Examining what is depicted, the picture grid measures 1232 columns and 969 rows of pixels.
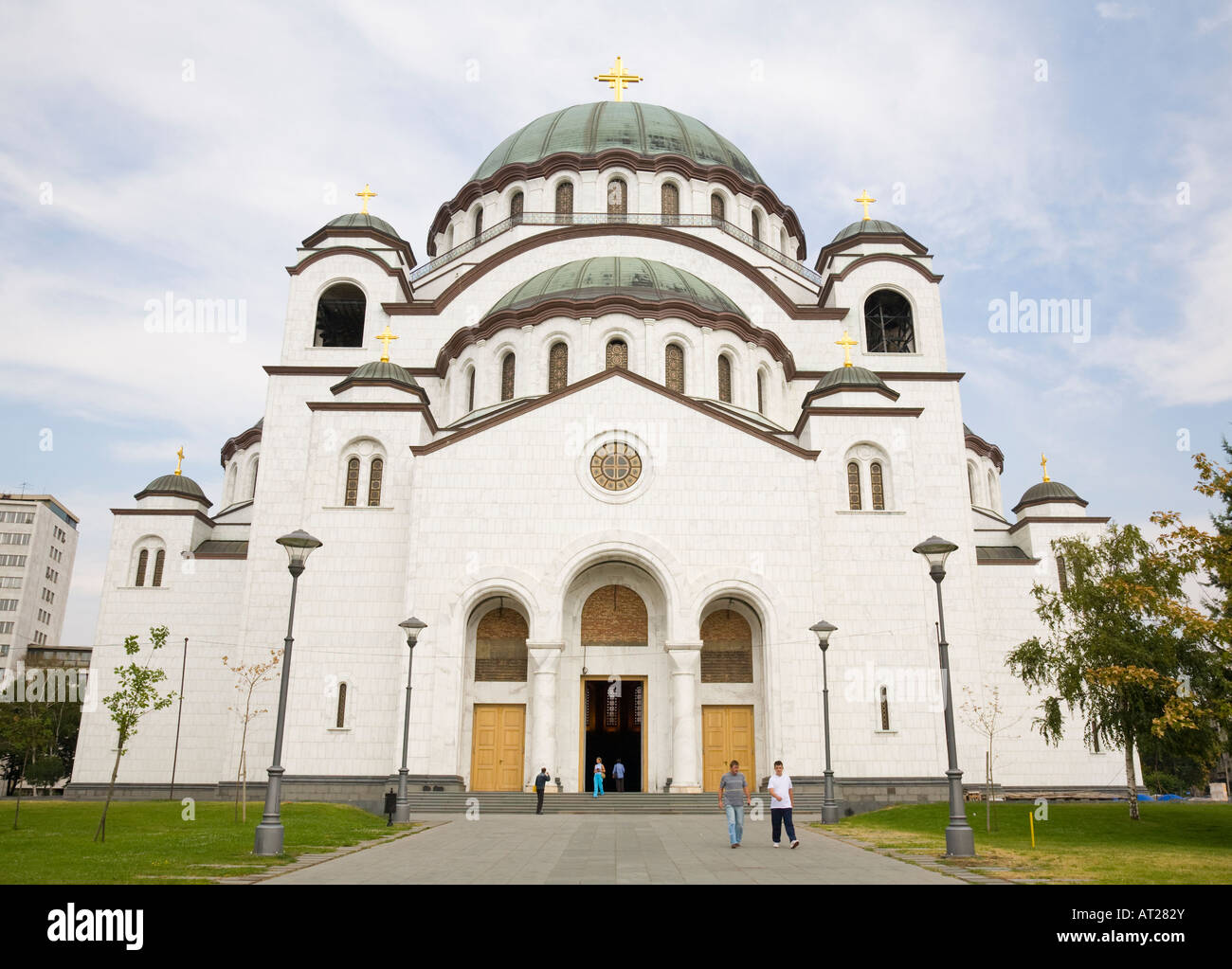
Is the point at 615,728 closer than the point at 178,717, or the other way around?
the point at 615,728

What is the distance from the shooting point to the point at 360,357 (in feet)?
110

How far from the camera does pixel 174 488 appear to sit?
35031 millimetres

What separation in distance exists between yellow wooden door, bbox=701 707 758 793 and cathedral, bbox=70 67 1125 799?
0.25 ft

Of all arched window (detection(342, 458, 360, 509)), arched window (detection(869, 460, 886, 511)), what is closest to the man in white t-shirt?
arched window (detection(869, 460, 886, 511))

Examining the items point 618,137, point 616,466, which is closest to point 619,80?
point 618,137

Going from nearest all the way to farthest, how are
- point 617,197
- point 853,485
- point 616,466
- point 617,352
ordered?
point 616,466 < point 853,485 < point 617,352 < point 617,197

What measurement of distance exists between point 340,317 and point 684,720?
2146cm

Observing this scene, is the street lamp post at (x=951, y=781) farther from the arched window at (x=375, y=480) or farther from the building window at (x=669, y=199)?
the building window at (x=669, y=199)

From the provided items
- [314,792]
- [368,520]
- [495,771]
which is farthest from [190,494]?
[495,771]

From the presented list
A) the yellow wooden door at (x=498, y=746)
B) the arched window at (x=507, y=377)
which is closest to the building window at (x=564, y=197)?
the arched window at (x=507, y=377)

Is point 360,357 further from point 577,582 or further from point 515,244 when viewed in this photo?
point 577,582

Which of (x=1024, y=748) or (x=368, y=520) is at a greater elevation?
(x=368, y=520)

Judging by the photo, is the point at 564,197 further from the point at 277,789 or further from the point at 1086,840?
the point at 1086,840
